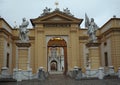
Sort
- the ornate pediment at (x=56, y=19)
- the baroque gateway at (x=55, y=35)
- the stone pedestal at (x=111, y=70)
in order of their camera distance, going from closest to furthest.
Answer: the stone pedestal at (x=111, y=70) < the baroque gateway at (x=55, y=35) < the ornate pediment at (x=56, y=19)

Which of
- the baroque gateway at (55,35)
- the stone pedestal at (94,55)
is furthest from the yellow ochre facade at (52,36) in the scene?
the stone pedestal at (94,55)

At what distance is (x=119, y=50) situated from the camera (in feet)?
94.6

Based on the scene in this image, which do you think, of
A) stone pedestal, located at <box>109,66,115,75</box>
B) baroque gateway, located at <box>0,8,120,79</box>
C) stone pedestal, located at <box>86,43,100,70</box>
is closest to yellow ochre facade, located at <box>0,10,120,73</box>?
baroque gateway, located at <box>0,8,120,79</box>

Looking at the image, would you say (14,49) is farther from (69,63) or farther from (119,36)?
(119,36)

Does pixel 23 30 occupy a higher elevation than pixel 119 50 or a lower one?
higher

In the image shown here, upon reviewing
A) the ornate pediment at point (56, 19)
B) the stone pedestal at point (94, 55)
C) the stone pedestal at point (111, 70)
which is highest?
the ornate pediment at point (56, 19)

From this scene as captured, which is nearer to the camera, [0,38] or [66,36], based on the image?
[0,38]

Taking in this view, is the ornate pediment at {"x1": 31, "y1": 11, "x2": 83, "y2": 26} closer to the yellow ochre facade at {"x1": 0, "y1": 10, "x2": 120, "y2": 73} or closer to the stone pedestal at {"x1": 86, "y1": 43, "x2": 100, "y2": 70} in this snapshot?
the yellow ochre facade at {"x1": 0, "y1": 10, "x2": 120, "y2": 73}

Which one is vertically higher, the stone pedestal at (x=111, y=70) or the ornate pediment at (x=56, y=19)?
the ornate pediment at (x=56, y=19)

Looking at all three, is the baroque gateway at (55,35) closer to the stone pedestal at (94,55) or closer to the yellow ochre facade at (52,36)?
the yellow ochre facade at (52,36)

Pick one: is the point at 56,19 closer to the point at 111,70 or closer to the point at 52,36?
the point at 52,36

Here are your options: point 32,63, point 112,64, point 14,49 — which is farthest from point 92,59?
point 14,49

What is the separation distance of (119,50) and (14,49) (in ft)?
47.7

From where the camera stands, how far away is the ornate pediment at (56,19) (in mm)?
33156
